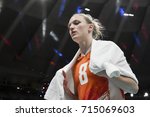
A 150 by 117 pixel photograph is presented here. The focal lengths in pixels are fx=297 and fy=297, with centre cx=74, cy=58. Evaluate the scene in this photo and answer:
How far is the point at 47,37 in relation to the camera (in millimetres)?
11117

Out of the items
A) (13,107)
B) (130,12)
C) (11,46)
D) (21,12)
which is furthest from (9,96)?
(13,107)

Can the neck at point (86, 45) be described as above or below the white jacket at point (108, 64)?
above

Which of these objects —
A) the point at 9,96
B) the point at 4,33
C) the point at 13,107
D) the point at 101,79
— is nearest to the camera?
the point at 101,79

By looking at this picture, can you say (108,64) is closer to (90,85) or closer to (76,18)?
(90,85)

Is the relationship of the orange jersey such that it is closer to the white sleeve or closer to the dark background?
the white sleeve

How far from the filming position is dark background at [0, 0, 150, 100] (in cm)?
1034

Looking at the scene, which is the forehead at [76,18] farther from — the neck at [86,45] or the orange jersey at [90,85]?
Answer: the orange jersey at [90,85]

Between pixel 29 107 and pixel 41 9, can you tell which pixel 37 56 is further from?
pixel 29 107

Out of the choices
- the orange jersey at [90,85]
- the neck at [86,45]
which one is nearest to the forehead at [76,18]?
the neck at [86,45]

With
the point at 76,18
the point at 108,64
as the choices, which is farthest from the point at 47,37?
the point at 108,64

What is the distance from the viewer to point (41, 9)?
A: 34.5 feet

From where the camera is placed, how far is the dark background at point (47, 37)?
10.3 m

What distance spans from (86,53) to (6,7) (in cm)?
844

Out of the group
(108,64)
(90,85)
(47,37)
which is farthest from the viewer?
(47,37)
